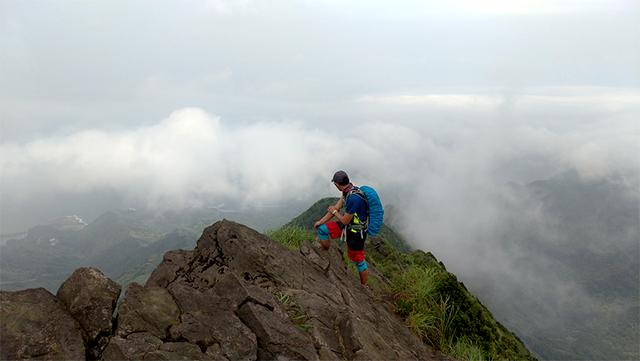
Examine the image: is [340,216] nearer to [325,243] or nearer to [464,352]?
[325,243]

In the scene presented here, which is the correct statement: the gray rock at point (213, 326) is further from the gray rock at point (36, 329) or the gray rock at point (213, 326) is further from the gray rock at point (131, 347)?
the gray rock at point (36, 329)

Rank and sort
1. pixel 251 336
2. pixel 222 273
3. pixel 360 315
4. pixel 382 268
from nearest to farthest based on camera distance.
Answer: pixel 251 336, pixel 222 273, pixel 360 315, pixel 382 268

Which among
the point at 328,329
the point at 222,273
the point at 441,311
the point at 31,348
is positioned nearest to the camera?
the point at 31,348

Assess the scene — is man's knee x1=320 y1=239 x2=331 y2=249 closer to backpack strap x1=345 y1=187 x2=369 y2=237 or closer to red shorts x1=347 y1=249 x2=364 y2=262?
red shorts x1=347 y1=249 x2=364 y2=262

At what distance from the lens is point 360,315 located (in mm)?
11945

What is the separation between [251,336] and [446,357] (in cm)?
711

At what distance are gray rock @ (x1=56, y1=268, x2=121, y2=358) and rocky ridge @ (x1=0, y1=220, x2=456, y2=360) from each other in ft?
0.07

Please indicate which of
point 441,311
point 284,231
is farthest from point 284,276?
point 441,311

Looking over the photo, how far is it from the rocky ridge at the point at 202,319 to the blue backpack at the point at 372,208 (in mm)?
2898

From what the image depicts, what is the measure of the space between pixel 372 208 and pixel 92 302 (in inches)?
353

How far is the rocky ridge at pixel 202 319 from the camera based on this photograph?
7.78m

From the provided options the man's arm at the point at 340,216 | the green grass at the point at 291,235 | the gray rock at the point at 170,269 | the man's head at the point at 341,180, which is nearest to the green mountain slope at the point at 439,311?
the green grass at the point at 291,235

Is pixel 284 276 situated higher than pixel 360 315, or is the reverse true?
pixel 284 276

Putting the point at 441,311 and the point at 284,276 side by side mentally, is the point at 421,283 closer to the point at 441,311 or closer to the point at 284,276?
the point at 441,311
